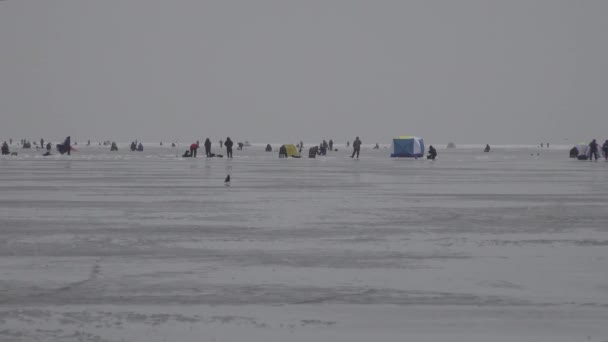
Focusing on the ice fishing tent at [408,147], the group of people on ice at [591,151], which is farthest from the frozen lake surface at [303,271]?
the ice fishing tent at [408,147]

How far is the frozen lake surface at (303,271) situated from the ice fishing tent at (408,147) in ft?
180

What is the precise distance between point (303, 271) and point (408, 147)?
6868cm

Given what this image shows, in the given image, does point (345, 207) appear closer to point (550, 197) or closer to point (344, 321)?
point (550, 197)

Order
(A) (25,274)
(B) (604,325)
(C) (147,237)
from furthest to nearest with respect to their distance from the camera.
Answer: (C) (147,237) → (A) (25,274) → (B) (604,325)

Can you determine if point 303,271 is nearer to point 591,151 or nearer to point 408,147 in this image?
point 591,151

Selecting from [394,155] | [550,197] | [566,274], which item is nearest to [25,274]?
[566,274]

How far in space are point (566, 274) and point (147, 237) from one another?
22.8 feet

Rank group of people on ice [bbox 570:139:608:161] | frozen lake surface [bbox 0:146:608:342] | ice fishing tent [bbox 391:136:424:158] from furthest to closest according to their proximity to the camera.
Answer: ice fishing tent [bbox 391:136:424:158]
group of people on ice [bbox 570:139:608:161]
frozen lake surface [bbox 0:146:608:342]

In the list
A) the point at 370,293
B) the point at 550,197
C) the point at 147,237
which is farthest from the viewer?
the point at 550,197

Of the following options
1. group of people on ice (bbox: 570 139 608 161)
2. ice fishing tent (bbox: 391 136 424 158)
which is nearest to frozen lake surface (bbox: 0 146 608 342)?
group of people on ice (bbox: 570 139 608 161)

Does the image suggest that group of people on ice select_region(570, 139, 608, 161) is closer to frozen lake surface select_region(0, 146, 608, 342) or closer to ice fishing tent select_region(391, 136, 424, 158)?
ice fishing tent select_region(391, 136, 424, 158)

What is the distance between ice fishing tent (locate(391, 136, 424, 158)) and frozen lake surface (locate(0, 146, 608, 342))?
5492cm

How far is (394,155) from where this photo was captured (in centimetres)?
8194

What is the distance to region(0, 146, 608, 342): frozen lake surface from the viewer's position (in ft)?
27.6
